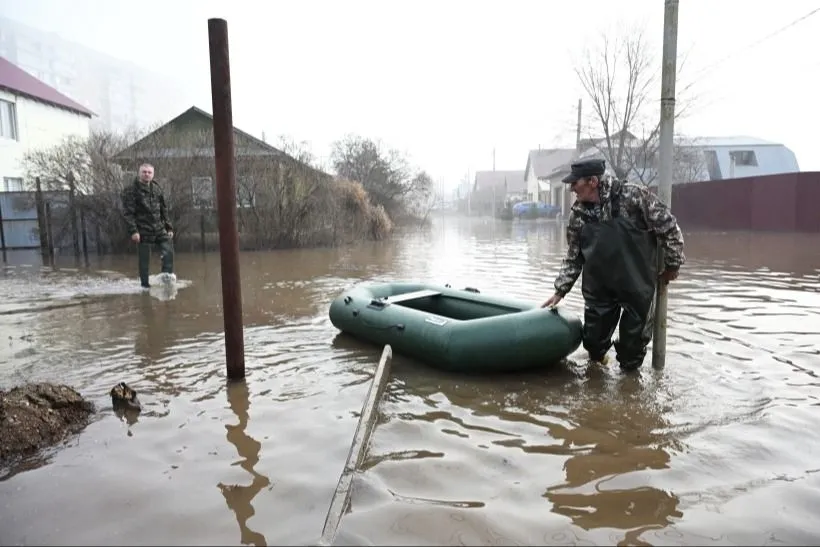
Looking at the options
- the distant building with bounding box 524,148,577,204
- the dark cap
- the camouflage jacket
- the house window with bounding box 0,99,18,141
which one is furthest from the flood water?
the distant building with bounding box 524,148,577,204

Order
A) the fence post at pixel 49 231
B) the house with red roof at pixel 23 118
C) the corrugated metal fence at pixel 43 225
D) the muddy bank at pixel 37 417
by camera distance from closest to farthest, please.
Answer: the muddy bank at pixel 37 417
the fence post at pixel 49 231
the corrugated metal fence at pixel 43 225
the house with red roof at pixel 23 118

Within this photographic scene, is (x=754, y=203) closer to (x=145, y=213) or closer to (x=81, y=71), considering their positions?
(x=145, y=213)

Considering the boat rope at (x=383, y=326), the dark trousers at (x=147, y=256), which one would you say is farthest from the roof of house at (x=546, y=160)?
the boat rope at (x=383, y=326)

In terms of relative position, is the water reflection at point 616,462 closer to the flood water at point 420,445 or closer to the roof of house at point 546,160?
the flood water at point 420,445

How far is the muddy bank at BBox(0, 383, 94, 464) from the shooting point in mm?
3090

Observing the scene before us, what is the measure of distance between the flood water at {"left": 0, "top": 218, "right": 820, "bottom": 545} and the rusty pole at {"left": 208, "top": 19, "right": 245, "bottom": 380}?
1.13 ft

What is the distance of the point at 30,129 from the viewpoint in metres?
22.8

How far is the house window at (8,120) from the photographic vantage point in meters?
21.5

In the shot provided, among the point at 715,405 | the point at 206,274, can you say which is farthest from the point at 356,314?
the point at 206,274

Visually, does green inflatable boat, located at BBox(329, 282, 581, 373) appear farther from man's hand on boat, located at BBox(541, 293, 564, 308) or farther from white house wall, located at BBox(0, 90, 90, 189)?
white house wall, located at BBox(0, 90, 90, 189)

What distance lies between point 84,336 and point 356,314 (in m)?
2.78

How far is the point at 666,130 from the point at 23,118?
24.8 metres

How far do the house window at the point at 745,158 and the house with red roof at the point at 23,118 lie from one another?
3769cm

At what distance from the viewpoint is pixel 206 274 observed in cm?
1112
